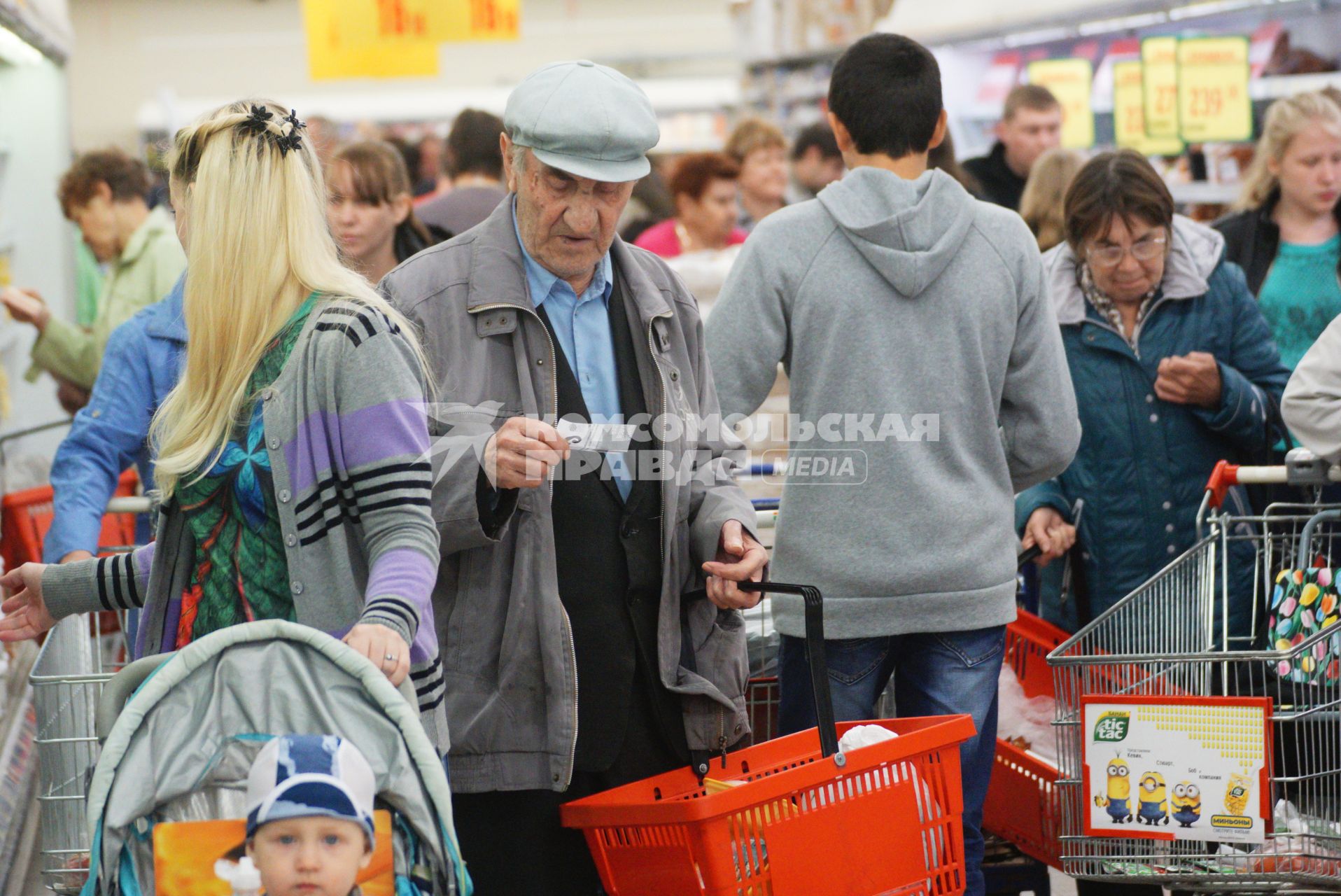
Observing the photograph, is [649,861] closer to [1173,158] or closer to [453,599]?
[453,599]

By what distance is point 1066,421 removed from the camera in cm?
313

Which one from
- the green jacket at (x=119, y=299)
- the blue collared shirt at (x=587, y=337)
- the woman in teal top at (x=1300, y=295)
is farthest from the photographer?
the green jacket at (x=119, y=299)

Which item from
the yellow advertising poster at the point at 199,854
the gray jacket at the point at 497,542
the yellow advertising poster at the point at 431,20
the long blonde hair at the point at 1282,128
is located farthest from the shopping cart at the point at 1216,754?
the yellow advertising poster at the point at 431,20

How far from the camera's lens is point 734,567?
2604 mm

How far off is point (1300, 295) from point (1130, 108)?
3483mm

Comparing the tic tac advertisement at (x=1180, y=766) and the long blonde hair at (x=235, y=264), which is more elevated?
the long blonde hair at (x=235, y=264)

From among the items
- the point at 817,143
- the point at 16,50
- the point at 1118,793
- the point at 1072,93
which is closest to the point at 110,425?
the point at 1118,793

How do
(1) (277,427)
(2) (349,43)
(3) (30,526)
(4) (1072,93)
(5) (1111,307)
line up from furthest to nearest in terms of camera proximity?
(2) (349,43) → (4) (1072,93) → (3) (30,526) → (5) (1111,307) → (1) (277,427)

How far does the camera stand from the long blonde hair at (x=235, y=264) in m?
2.17

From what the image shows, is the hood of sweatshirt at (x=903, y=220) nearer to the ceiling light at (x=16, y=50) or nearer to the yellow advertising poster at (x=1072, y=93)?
the ceiling light at (x=16, y=50)

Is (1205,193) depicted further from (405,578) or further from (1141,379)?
(405,578)

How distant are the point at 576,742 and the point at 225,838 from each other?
2.60 ft

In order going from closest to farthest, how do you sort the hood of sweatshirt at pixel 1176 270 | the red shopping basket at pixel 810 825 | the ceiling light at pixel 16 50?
1. the red shopping basket at pixel 810 825
2. the hood of sweatshirt at pixel 1176 270
3. the ceiling light at pixel 16 50

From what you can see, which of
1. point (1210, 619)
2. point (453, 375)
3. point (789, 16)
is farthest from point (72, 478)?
point (789, 16)
